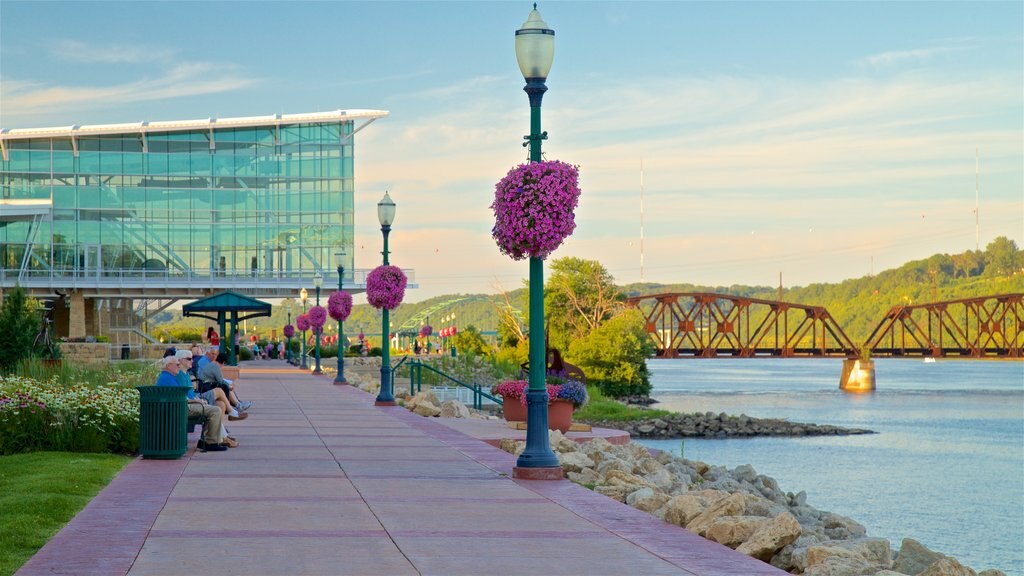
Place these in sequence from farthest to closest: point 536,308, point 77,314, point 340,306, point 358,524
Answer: point 77,314 → point 340,306 → point 536,308 → point 358,524

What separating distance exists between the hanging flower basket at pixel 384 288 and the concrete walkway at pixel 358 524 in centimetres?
1568

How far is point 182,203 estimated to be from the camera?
90188mm

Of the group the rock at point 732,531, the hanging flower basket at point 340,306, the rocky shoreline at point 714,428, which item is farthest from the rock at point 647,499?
the rocky shoreline at point 714,428

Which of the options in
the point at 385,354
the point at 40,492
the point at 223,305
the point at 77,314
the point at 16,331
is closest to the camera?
the point at 40,492

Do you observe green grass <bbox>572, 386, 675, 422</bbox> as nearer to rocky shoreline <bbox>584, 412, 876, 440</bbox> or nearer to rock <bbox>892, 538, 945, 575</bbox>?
rocky shoreline <bbox>584, 412, 876, 440</bbox>

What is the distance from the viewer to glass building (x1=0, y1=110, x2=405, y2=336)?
88188 mm

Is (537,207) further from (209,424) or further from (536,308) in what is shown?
(209,424)

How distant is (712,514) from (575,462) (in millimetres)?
5204

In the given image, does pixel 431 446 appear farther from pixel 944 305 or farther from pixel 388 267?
pixel 944 305

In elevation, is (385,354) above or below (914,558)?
above

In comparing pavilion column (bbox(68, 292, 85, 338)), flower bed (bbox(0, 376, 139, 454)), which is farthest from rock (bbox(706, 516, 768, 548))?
pavilion column (bbox(68, 292, 85, 338))

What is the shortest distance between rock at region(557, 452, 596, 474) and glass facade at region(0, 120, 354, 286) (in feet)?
240

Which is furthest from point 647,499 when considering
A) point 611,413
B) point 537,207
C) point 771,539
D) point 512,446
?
point 611,413

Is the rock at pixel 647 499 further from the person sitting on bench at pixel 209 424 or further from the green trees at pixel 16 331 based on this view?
the green trees at pixel 16 331
